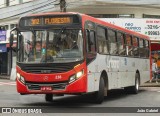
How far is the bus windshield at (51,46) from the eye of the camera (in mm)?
15383

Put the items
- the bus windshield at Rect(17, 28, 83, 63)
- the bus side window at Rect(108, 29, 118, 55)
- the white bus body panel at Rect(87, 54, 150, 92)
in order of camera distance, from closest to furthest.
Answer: the bus windshield at Rect(17, 28, 83, 63)
the white bus body panel at Rect(87, 54, 150, 92)
the bus side window at Rect(108, 29, 118, 55)

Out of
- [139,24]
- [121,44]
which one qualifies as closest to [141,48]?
[121,44]

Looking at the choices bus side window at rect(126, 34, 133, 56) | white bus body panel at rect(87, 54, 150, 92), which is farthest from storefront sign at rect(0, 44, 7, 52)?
bus side window at rect(126, 34, 133, 56)

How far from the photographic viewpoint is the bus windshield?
50.5ft

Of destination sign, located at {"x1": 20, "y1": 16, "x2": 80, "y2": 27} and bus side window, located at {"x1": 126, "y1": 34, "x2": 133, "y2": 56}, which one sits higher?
destination sign, located at {"x1": 20, "y1": 16, "x2": 80, "y2": 27}

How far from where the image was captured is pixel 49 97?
18203 mm

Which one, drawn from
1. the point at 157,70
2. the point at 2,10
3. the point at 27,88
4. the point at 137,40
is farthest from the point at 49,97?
the point at 2,10

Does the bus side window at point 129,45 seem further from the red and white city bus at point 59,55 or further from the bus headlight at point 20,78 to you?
the bus headlight at point 20,78

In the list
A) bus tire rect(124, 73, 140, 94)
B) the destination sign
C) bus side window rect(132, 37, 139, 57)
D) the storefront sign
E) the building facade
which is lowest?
bus tire rect(124, 73, 140, 94)

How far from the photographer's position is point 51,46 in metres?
15.6

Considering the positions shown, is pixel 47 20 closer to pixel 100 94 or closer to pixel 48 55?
pixel 48 55

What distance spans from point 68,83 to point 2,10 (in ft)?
115

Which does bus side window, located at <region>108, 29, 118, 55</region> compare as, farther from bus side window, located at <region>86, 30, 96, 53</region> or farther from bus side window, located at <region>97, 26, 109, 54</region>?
bus side window, located at <region>86, 30, 96, 53</region>

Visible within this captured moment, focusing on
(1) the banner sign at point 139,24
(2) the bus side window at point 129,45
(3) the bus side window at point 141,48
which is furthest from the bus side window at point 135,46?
(1) the banner sign at point 139,24
